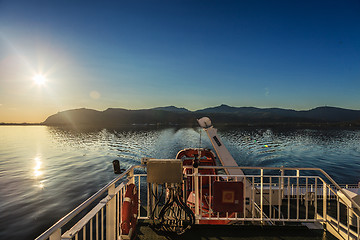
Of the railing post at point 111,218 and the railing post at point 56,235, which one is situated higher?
the railing post at point 56,235

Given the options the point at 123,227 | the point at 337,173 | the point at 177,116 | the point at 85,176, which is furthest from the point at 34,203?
the point at 177,116

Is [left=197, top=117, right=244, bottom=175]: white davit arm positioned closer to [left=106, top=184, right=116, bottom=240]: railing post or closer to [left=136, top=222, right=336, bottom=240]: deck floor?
[left=136, top=222, right=336, bottom=240]: deck floor

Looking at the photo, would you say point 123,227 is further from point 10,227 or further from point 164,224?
point 10,227

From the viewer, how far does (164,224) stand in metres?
4.36

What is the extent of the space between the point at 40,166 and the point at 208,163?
25314 millimetres

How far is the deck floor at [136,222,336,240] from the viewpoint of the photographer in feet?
13.7

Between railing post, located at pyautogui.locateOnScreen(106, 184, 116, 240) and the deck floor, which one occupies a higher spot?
railing post, located at pyautogui.locateOnScreen(106, 184, 116, 240)

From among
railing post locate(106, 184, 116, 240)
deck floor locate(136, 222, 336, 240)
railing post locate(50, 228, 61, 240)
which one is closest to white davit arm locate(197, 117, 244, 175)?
deck floor locate(136, 222, 336, 240)

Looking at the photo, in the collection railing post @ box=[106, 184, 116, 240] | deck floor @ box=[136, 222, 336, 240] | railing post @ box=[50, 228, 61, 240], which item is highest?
railing post @ box=[50, 228, 61, 240]

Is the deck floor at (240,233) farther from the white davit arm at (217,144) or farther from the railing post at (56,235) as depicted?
the white davit arm at (217,144)

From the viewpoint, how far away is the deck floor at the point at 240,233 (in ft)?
13.7

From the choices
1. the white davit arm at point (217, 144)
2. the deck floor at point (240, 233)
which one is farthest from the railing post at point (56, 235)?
the white davit arm at point (217, 144)

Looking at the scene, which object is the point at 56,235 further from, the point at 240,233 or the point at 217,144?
the point at 217,144

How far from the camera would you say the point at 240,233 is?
14.2 ft
